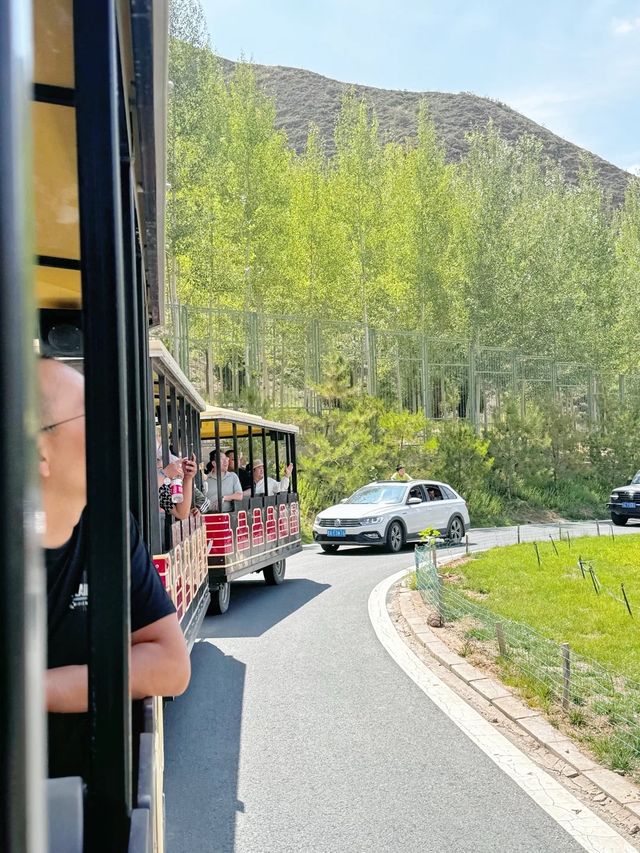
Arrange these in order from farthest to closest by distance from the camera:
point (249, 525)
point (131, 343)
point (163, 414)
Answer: point (249, 525), point (163, 414), point (131, 343)

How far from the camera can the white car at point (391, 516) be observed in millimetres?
18406

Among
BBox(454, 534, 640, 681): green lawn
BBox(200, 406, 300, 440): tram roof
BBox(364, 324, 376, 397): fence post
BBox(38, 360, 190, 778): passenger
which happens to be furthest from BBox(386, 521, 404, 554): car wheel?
BBox(38, 360, 190, 778): passenger

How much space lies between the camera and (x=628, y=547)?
17391 millimetres

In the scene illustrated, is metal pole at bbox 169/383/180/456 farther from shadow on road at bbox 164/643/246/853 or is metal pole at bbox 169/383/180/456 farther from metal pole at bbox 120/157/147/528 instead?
metal pole at bbox 120/157/147/528

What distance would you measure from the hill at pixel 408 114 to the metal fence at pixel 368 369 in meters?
113

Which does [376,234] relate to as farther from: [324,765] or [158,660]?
[158,660]

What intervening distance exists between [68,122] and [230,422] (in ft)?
32.5

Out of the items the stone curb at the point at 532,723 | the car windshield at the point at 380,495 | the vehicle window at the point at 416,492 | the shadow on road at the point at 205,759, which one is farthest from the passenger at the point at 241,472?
the vehicle window at the point at 416,492

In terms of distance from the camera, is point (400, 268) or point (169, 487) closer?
point (169, 487)

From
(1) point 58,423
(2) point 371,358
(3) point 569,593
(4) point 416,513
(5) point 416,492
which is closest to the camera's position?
(1) point 58,423

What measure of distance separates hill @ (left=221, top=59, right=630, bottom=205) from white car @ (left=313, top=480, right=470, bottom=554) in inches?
5173

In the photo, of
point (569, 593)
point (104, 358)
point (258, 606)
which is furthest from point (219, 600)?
point (104, 358)

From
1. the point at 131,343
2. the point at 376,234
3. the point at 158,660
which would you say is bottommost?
the point at 158,660

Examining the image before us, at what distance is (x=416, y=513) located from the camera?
64.3ft
